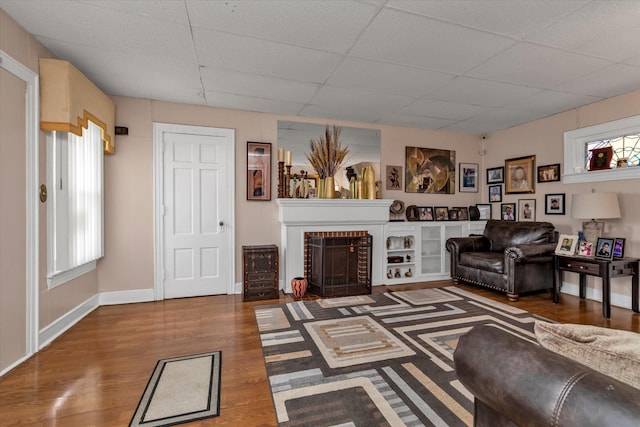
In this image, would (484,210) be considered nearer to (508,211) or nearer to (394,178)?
(508,211)

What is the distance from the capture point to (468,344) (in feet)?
2.97

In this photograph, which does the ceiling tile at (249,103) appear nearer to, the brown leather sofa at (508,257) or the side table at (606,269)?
the brown leather sofa at (508,257)

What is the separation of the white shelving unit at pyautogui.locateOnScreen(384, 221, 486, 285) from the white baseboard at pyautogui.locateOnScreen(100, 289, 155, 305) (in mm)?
3281

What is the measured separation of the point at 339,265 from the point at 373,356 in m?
1.80

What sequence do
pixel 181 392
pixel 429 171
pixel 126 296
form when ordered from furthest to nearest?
1. pixel 429 171
2. pixel 126 296
3. pixel 181 392

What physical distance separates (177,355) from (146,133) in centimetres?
270

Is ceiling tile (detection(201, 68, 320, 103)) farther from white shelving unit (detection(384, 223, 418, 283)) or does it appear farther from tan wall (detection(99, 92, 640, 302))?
white shelving unit (detection(384, 223, 418, 283))

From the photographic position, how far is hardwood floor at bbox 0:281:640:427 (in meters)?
1.66

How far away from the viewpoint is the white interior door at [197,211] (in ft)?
12.4

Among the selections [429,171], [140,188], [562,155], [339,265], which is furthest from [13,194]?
[562,155]

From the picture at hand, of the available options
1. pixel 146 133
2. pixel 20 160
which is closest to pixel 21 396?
pixel 20 160

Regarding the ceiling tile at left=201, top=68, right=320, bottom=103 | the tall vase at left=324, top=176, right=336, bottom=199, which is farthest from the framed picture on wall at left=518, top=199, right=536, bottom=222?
the ceiling tile at left=201, top=68, right=320, bottom=103

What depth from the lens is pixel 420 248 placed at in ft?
15.6

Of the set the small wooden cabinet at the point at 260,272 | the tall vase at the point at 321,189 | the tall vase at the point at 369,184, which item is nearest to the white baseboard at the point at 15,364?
the small wooden cabinet at the point at 260,272
